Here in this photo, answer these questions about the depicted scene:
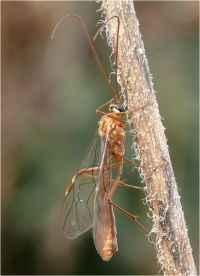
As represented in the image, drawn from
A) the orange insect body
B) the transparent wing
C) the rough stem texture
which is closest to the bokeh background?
the transparent wing

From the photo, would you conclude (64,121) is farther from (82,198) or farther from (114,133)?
(114,133)

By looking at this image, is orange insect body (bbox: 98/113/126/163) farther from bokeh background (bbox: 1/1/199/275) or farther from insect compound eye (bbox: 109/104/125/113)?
bokeh background (bbox: 1/1/199/275)

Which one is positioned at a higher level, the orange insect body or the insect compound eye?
the insect compound eye

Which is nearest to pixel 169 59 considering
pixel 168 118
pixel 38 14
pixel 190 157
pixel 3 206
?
pixel 168 118

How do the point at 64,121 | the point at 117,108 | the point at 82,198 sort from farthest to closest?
the point at 64,121 → the point at 82,198 → the point at 117,108

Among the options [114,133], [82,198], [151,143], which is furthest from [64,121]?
[151,143]

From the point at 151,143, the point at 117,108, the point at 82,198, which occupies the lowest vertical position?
the point at 82,198

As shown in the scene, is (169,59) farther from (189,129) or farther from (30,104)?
(30,104)
